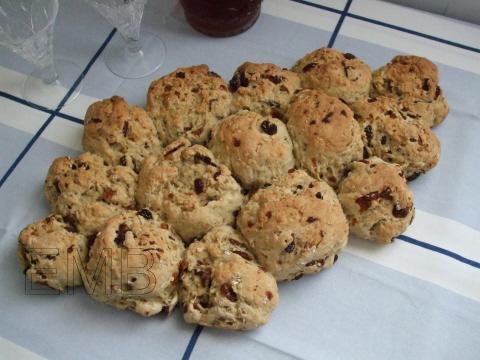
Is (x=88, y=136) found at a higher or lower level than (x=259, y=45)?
lower

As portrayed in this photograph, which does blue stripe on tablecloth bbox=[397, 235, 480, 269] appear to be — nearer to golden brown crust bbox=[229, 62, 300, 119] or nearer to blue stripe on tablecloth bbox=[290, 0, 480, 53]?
golden brown crust bbox=[229, 62, 300, 119]

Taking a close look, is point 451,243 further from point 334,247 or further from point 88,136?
point 88,136

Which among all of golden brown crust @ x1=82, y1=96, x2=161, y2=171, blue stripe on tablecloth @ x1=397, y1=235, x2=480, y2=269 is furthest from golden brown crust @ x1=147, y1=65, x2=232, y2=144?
blue stripe on tablecloth @ x1=397, y1=235, x2=480, y2=269

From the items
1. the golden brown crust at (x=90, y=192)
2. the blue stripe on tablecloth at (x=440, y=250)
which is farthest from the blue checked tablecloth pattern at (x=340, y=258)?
the golden brown crust at (x=90, y=192)

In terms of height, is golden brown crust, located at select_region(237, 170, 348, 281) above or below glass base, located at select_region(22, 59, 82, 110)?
above

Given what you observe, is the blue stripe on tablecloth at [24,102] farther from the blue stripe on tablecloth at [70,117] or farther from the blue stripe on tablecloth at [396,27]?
the blue stripe on tablecloth at [396,27]

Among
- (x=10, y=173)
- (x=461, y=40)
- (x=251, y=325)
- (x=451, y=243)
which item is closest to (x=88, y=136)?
(x=10, y=173)

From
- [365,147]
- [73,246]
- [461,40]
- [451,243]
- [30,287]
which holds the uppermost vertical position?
[461,40]
